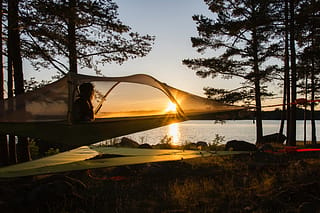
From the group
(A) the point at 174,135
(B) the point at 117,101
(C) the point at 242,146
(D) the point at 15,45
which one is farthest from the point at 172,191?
(A) the point at 174,135

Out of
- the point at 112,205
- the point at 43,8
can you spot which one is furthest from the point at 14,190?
the point at 43,8

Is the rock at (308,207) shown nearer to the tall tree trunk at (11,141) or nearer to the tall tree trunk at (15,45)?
the tall tree trunk at (15,45)

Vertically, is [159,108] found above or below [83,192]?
above

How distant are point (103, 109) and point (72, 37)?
487 centimetres

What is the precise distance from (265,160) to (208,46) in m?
8.79

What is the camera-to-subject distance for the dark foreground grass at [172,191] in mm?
4211

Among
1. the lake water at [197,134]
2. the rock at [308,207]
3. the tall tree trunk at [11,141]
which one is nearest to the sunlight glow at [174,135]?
the lake water at [197,134]

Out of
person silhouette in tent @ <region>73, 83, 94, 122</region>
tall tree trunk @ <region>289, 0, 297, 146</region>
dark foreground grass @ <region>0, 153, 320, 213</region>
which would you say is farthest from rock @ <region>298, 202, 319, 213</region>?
tall tree trunk @ <region>289, 0, 297, 146</region>

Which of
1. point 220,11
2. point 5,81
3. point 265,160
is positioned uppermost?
point 220,11

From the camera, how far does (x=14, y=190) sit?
15.1ft

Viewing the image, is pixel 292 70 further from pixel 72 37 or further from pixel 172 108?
pixel 172 108

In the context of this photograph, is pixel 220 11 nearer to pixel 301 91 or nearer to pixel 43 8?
pixel 301 91

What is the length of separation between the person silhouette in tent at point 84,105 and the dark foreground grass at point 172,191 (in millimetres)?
1138

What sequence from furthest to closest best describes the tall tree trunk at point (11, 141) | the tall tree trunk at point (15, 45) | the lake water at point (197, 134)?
the lake water at point (197, 134)
the tall tree trunk at point (11, 141)
the tall tree trunk at point (15, 45)
